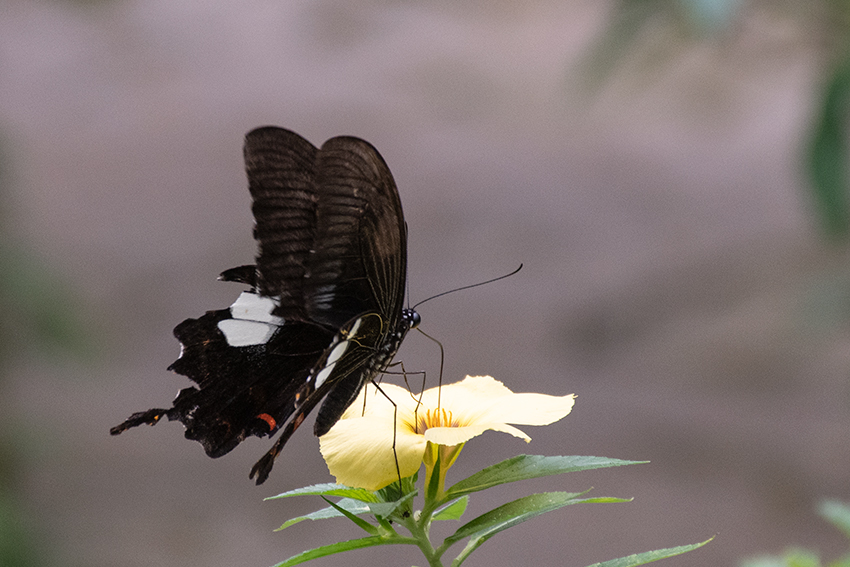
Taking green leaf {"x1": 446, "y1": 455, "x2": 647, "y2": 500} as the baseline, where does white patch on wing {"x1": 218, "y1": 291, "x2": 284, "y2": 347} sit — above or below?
above

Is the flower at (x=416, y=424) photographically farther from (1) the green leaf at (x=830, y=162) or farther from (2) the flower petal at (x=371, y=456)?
(1) the green leaf at (x=830, y=162)

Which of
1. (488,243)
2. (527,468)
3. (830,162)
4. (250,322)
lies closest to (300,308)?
(250,322)

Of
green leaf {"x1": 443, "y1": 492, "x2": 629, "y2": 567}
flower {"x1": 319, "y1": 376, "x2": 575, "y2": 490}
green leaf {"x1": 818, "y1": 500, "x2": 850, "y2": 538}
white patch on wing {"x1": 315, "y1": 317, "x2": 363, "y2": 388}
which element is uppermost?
white patch on wing {"x1": 315, "y1": 317, "x2": 363, "y2": 388}

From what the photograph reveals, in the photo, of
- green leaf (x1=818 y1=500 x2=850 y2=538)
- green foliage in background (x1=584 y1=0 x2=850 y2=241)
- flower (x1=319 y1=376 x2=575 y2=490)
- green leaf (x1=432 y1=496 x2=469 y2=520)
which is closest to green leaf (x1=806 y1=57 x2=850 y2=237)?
green foliage in background (x1=584 y1=0 x2=850 y2=241)

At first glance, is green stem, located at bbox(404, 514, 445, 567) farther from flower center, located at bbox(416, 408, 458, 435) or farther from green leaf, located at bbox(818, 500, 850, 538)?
green leaf, located at bbox(818, 500, 850, 538)

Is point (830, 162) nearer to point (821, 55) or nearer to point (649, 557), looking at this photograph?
point (821, 55)

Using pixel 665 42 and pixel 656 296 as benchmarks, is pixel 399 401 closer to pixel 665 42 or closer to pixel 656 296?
pixel 665 42
